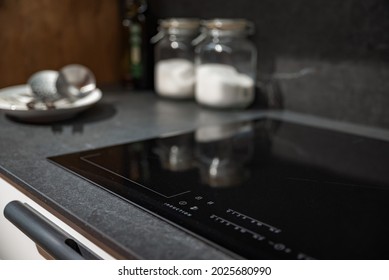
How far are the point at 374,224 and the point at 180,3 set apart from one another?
3.12ft

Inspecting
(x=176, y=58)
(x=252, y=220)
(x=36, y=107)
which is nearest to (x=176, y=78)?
(x=176, y=58)

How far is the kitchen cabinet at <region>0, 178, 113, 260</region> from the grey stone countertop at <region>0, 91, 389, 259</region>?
A: 2 cm

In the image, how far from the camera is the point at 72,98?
3.41ft

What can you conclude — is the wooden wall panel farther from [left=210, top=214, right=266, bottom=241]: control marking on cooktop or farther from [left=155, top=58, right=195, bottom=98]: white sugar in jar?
[left=210, top=214, right=266, bottom=241]: control marking on cooktop

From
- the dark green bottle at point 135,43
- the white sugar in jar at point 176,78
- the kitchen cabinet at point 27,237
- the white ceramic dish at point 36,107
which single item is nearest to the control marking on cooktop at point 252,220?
the kitchen cabinet at point 27,237

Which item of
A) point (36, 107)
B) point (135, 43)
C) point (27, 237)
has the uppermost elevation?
point (135, 43)

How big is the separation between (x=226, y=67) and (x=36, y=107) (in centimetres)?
45

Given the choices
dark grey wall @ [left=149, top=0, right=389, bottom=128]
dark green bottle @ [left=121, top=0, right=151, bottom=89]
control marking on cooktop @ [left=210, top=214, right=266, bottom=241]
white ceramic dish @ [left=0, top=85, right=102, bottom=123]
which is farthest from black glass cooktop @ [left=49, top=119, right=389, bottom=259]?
dark green bottle @ [left=121, top=0, right=151, bottom=89]

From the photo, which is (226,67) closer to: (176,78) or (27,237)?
(176,78)

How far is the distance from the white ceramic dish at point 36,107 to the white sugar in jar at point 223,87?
0.26m

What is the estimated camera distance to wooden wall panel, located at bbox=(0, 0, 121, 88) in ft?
3.90

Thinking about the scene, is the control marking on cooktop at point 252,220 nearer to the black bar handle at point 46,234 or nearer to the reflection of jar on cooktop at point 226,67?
the black bar handle at point 46,234

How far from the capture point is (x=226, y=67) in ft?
3.50

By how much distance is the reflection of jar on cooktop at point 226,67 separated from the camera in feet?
3.38
